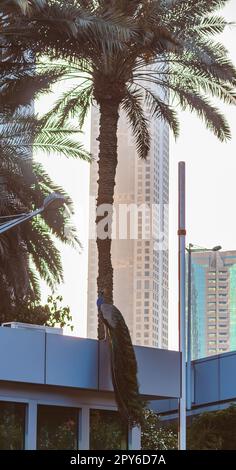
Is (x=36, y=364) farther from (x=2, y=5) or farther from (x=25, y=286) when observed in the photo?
(x=25, y=286)

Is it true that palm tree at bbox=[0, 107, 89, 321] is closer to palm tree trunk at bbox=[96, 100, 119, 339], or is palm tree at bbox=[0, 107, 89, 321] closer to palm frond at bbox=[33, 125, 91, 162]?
palm frond at bbox=[33, 125, 91, 162]

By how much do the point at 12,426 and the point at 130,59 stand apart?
11469mm

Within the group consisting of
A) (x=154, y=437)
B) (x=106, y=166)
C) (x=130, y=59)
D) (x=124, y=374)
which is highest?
(x=130, y=59)

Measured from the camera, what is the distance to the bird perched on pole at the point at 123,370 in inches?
910

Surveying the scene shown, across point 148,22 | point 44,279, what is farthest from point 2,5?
point 44,279

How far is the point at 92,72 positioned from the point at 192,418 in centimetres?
2130

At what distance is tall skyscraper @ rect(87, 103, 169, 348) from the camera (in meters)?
63.0

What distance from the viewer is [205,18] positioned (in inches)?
1243

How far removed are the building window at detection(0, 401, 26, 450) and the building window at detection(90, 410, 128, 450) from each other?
1.87 metres

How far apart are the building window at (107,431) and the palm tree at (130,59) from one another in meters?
5.19

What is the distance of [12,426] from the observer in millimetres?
21594
